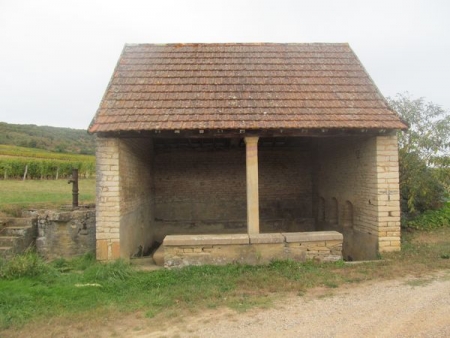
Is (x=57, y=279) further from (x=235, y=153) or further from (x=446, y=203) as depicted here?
(x=446, y=203)

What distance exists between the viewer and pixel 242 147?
11.9 metres

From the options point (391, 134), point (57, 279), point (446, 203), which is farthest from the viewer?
point (446, 203)

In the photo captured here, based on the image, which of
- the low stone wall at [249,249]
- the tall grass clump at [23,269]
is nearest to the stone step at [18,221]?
the tall grass clump at [23,269]

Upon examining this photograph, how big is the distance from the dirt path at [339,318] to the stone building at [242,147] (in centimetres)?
269

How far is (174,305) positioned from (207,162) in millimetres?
7288

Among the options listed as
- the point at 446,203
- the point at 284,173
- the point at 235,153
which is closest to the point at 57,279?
the point at 235,153

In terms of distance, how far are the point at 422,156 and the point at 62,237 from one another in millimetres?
10692

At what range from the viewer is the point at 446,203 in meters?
11.9

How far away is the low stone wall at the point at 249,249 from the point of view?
23.7 ft

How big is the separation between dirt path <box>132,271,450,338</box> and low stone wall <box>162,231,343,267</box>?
1.79m

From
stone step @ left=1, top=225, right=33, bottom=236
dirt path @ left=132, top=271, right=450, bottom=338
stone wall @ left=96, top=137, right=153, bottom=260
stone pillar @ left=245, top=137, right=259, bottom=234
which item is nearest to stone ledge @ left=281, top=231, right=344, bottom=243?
stone pillar @ left=245, top=137, right=259, bottom=234

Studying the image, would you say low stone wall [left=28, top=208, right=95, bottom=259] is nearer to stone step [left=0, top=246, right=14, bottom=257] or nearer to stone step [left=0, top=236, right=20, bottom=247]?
stone step [left=0, top=236, right=20, bottom=247]

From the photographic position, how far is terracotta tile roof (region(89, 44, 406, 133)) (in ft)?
25.3

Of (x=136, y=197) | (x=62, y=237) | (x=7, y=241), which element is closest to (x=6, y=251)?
(x=7, y=241)
